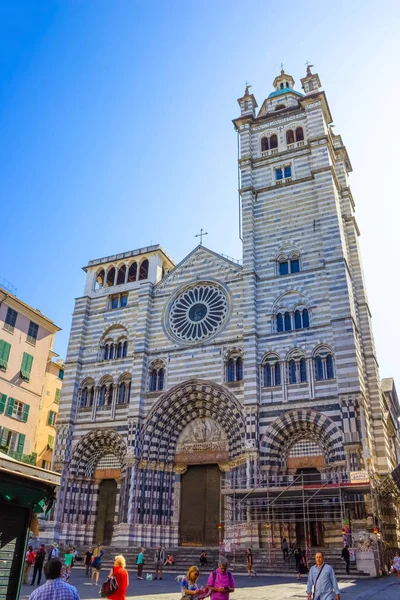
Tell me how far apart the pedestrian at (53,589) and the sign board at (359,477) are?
16885 millimetres

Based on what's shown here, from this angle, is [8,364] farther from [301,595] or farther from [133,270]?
[301,595]

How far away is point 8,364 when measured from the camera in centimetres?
2661

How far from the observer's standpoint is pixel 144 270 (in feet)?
108

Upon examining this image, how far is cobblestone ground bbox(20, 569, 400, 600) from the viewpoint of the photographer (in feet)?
40.1

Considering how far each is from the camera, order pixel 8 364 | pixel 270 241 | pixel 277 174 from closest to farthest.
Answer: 1. pixel 8 364
2. pixel 270 241
3. pixel 277 174

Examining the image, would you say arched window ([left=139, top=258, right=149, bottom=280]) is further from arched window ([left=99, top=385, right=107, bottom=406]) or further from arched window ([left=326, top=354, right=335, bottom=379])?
arched window ([left=326, top=354, right=335, bottom=379])

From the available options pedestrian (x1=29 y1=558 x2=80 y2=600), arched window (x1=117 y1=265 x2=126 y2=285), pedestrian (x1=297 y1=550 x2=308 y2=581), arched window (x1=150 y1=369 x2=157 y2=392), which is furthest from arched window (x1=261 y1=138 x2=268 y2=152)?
pedestrian (x1=29 y1=558 x2=80 y2=600)

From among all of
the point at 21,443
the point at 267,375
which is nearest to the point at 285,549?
the point at 267,375

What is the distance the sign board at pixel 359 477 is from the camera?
1933cm

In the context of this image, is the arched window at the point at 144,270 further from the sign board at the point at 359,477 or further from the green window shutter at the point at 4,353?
the sign board at the point at 359,477

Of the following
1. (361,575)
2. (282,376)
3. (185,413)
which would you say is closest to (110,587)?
→ (361,575)

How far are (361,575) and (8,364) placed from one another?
19.5m

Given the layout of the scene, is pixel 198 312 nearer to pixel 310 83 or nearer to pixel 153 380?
pixel 153 380

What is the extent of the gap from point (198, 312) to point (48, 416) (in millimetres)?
12839
